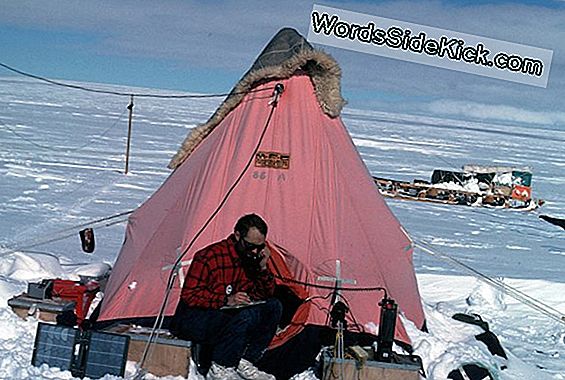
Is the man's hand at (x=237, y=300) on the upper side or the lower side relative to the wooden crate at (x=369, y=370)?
upper

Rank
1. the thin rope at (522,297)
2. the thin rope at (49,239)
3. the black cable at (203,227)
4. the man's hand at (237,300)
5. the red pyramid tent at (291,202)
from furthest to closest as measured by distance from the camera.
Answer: the thin rope at (49,239) → the thin rope at (522,297) → the red pyramid tent at (291,202) → the man's hand at (237,300) → the black cable at (203,227)

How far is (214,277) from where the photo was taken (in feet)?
16.4

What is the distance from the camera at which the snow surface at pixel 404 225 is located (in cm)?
585

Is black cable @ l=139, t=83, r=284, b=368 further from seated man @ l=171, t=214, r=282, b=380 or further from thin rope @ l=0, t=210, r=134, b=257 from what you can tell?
thin rope @ l=0, t=210, r=134, b=257

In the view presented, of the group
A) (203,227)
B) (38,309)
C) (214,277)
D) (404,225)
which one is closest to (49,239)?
(38,309)

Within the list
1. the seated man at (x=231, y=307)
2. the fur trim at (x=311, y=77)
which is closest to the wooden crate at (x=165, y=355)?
the seated man at (x=231, y=307)

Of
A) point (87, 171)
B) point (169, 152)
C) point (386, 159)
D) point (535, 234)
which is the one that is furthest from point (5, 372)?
point (386, 159)

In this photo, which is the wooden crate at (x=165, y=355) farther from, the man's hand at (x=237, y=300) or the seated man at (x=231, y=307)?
the man's hand at (x=237, y=300)

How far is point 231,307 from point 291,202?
119 centimetres

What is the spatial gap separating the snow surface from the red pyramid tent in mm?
605

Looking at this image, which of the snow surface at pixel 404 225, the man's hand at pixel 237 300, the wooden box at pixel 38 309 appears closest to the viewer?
the man's hand at pixel 237 300

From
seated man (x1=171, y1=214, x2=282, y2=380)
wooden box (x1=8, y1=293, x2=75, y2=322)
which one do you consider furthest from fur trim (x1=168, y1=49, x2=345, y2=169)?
wooden box (x1=8, y1=293, x2=75, y2=322)

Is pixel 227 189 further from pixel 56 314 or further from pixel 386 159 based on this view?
pixel 386 159

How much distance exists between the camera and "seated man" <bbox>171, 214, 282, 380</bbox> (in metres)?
4.87
